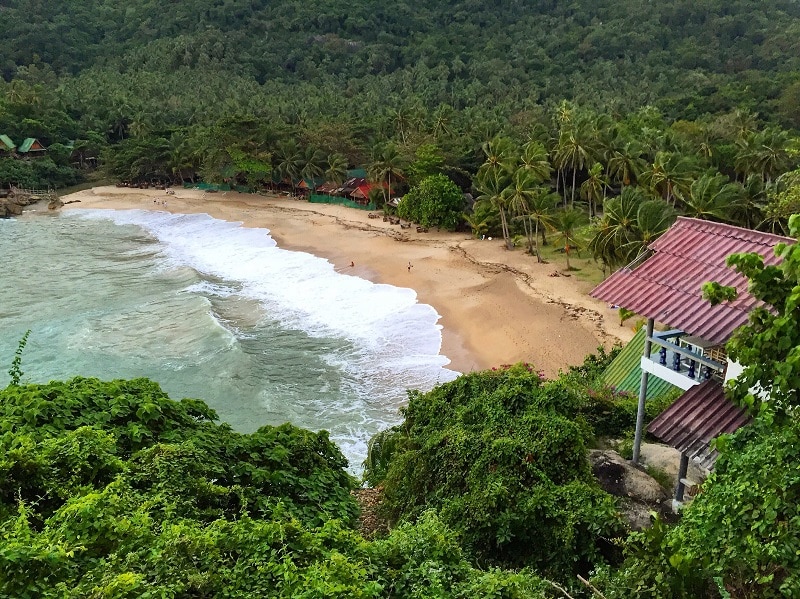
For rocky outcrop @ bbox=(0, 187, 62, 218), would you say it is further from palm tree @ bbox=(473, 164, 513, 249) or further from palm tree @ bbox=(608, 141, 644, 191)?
palm tree @ bbox=(608, 141, 644, 191)

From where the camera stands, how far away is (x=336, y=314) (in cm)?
2995

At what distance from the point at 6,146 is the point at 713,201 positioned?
64.6m

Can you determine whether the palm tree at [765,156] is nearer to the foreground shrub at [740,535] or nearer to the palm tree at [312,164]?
the palm tree at [312,164]

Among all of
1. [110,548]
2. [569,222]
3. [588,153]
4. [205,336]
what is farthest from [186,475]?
[588,153]

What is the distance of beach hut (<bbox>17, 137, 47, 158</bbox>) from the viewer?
65.6 metres

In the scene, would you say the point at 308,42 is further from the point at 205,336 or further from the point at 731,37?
the point at 205,336

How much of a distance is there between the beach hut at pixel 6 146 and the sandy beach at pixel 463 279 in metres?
14.6

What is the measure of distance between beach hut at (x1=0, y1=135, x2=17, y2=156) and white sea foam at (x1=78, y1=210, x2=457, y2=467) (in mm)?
26724

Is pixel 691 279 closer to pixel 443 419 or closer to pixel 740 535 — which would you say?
pixel 740 535

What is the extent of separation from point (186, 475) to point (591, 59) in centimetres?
10566

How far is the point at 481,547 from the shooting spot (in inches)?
389

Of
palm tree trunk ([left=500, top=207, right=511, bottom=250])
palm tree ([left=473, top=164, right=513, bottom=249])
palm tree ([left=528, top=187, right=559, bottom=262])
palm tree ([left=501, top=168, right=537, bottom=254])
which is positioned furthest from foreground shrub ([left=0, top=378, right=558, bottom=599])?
palm tree trunk ([left=500, top=207, right=511, bottom=250])

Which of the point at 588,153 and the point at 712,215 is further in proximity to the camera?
the point at 588,153

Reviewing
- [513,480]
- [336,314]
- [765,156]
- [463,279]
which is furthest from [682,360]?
[765,156]
